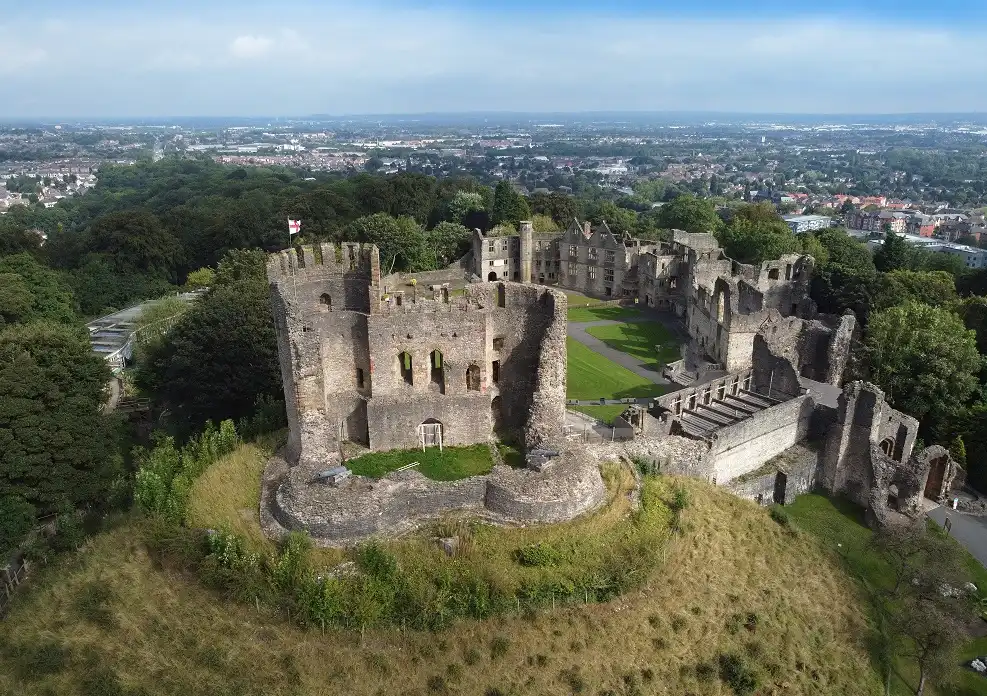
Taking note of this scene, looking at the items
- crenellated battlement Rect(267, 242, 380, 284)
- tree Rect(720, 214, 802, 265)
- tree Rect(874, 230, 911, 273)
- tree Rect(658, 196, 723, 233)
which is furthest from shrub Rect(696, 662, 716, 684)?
tree Rect(658, 196, 723, 233)

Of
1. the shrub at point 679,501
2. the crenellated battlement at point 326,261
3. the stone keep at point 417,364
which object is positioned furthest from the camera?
the crenellated battlement at point 326,261

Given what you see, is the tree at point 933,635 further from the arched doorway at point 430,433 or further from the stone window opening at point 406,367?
the stone window opening at point 406,367

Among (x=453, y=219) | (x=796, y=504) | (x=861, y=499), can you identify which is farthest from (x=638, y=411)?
(x=453, y=219)

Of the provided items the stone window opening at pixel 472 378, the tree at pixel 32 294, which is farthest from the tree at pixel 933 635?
the tree at pixel 32 294

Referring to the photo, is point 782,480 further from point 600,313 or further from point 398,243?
point 398,243

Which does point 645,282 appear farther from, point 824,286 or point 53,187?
point 53,187

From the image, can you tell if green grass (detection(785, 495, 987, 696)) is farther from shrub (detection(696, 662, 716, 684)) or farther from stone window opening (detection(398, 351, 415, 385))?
stone window opening (detection(398, 351, 415, 385))
